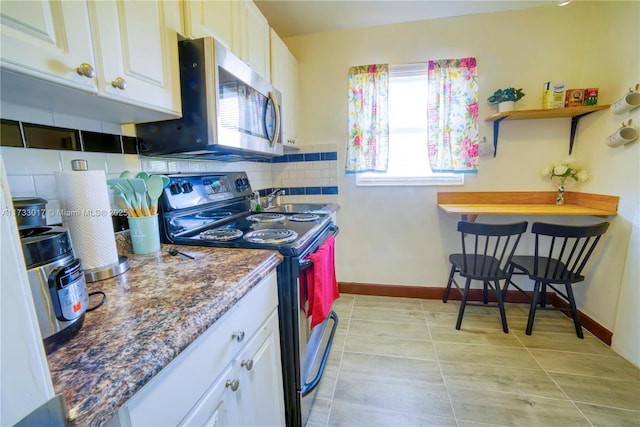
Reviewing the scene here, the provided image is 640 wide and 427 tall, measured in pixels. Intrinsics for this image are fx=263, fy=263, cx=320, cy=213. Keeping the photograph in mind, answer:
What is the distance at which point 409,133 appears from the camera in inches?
92.7

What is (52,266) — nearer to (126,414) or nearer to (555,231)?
(126,414)

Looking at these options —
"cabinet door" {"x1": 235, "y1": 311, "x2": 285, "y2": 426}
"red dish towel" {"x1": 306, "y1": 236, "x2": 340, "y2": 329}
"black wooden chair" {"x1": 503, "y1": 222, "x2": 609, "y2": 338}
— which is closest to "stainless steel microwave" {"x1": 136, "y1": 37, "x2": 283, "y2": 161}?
"red dish towel" {"x1": 306, "y1": 236, "x2": 340, "y2": 329}

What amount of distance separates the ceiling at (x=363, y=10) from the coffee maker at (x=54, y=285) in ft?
6.79

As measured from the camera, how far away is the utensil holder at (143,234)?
3.36 feet

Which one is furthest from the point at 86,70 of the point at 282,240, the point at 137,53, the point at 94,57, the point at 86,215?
the point at 282,240

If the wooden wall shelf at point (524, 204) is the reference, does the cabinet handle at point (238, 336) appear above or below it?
below

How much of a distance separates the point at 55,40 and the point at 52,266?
0.55m

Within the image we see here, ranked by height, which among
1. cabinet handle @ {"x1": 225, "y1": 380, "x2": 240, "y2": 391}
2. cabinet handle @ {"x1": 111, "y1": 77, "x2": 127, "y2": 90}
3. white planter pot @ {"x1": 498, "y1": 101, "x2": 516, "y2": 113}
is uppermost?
white planter pot @ {"x1": 498, "y1": 101, "x2": 516, "y2": 113}

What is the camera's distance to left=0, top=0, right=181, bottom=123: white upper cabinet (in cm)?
58

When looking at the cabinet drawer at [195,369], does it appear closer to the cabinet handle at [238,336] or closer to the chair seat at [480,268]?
the cabinet handle at [238,336]

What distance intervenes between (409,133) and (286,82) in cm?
115

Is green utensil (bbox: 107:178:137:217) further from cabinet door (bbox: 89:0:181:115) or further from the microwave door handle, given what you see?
the microwave door handle

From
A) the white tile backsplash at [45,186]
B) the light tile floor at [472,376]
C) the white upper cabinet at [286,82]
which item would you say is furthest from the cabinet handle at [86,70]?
the light tile floor at [472,376]

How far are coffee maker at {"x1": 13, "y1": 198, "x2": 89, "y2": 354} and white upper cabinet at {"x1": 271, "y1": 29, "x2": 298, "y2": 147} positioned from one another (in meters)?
1.60
